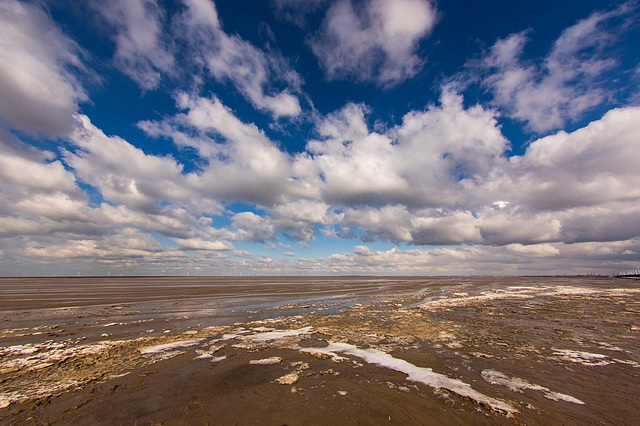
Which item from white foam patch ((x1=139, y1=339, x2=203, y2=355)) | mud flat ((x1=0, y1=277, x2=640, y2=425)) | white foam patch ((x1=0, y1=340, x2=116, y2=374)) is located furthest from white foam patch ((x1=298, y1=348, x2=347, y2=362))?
white foam patch ((x1=0, y1=340, x2=116, y2=374))

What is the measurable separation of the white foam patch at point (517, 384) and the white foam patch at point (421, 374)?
971mm

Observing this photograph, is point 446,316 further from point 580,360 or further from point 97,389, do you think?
point 97,389

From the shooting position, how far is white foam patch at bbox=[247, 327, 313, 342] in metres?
11.6

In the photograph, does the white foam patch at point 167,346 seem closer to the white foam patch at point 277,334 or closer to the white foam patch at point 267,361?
the white foam patch at point 277,334

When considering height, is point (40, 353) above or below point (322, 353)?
above

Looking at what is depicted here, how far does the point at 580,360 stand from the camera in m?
8.65

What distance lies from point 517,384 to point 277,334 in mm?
9313

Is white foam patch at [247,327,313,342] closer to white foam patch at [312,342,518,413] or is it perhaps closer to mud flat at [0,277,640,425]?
mud flat at [0,277,640,425]

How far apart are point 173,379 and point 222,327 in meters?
7.04

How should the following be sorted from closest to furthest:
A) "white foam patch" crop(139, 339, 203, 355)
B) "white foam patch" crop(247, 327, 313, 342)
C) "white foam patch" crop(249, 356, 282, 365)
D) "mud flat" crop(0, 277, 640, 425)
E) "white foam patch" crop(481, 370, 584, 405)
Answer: "mud flat" crop(0, 277, 640, 425) → "white foam patch" crop(481, 370, 584, 405) → "white foam patch" crop(249, 356, 282, 365) → "white foam patch" crop(139, 339, 203, 355) → "white foam patch" crop(247, 327, 313, 342)

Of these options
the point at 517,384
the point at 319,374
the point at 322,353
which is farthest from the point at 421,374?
the point at 322,353

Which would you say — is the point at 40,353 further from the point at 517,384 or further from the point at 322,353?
the point at 517,384

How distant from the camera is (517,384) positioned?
22.2 ft

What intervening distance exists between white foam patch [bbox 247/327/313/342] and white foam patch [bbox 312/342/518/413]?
99.2 inches
